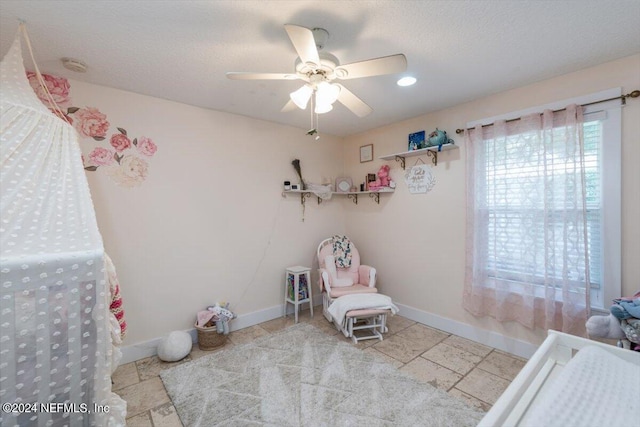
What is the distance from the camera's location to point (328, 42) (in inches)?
68.6

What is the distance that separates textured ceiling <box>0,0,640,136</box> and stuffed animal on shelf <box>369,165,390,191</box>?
1.21 m

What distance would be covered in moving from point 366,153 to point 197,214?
232cm

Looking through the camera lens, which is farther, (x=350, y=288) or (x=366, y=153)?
(x=366, y=153)

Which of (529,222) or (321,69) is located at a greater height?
(321,69)

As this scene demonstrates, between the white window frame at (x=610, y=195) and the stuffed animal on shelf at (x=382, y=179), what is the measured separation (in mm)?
1867

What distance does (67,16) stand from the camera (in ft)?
4.91

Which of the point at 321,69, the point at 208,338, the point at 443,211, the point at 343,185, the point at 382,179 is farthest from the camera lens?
the point at 343,185

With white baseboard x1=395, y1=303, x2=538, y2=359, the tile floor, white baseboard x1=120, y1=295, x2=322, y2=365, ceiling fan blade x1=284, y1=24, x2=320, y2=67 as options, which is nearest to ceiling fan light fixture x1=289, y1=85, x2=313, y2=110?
ceiling fan blade x1=284, y1=24, x2=320, y2=67

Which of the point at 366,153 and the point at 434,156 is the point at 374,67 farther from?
the point at 366,153

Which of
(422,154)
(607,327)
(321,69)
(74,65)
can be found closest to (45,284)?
(321,69)

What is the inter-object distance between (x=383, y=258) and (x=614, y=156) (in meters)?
2.33

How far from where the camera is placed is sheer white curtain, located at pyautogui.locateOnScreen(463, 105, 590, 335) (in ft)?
6.97

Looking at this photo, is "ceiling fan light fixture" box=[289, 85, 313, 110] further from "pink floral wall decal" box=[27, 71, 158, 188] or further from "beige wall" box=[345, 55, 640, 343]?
"pink floral wall decal" box=[27, 71, 158, 188]

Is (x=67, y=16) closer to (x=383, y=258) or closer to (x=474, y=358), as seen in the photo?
(x=383, y=258)
